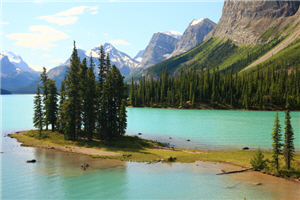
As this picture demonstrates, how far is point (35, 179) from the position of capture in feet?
102

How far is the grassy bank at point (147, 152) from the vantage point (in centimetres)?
3874

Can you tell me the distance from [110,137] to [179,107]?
135 meters

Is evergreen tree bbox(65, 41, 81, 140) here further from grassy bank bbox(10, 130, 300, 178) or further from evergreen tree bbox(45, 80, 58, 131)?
evergreen tree bbox(45, 80, 58, 131)

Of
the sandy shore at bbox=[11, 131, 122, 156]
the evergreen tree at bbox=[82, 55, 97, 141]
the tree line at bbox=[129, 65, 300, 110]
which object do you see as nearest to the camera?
the sandy shore at bbox=[11, 131, 122, 156]

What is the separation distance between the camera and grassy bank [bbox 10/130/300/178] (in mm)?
38744

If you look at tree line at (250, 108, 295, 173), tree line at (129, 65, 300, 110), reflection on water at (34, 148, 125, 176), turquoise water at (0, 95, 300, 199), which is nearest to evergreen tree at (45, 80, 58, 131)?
reflection on water at (34, 148, 125, 176)

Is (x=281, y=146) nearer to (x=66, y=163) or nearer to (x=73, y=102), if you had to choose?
(x=66, y=163)

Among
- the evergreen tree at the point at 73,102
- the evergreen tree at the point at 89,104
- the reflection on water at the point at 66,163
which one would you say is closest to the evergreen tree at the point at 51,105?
the evergreen tree at the point at 73,102

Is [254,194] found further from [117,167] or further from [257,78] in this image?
[257,78]

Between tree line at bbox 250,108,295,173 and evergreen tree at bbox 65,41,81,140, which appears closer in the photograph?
tree line at bbox 250,108,295,173

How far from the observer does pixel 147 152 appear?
46188mm

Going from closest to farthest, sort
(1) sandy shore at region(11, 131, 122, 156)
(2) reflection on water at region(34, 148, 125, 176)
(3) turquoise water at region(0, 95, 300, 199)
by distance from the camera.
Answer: (3) turquoise water at region(0, 95, 300, 199) < (2) reflection on water at region(34, 148, 125, 176) < (1) sandy shore at region(11, 131, 122, 156)

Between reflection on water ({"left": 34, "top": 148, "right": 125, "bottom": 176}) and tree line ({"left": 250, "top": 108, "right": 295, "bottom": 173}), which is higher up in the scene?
tree line ({"left": 250, "top": 108, "right": 295, "bottom": 173})

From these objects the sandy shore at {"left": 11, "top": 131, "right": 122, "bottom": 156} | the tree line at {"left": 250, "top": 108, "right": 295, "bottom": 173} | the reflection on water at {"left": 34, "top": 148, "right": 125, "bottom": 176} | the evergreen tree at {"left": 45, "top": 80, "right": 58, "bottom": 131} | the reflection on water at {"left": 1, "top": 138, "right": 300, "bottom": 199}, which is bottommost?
the reflection on water at {"left": 1, "top": 138, "right": 300, "bottom": 199}
